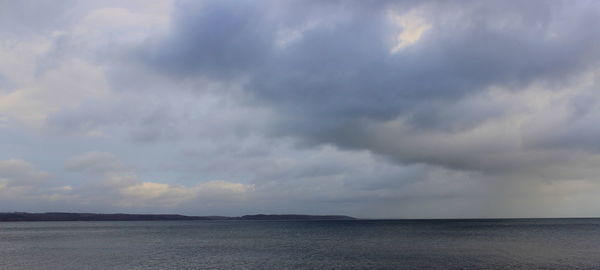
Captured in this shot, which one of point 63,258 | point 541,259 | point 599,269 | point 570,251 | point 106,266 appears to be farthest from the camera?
point 570,251

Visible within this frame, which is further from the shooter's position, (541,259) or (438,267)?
(541,259)

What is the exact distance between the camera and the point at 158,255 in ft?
214

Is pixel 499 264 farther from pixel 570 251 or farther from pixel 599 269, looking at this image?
pixel 570 251

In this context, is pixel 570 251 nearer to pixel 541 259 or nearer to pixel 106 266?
pixel 541 259

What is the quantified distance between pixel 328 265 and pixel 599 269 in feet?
103

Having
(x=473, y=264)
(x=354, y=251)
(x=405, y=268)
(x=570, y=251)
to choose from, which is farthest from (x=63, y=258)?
(x=570, y=251)

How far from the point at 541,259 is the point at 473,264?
12.6 m

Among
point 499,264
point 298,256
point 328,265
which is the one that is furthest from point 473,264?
point 298,256

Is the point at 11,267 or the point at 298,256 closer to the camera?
the point at 11,267

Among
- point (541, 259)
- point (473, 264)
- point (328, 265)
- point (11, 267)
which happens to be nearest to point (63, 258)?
point (11, 267)

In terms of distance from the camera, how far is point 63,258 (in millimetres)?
62031

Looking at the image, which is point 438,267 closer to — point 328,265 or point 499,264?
point 499,264

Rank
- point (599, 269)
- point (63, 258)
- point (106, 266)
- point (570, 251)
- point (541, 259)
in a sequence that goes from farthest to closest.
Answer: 1. point (570, 251)
2. point (63, 258)
3. point (541, 259)
4. point (106, 266)
5. point (599, 269)

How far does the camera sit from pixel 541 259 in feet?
191
